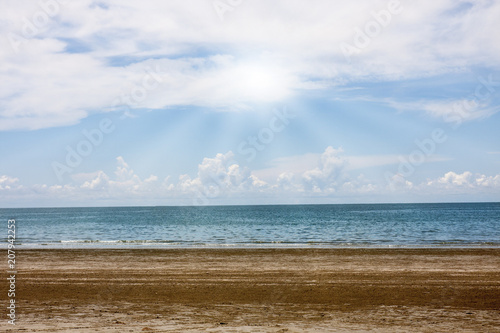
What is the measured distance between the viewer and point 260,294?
42.9 ft

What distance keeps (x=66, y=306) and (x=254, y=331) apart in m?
5.85

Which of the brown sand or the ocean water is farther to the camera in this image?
the ocean water

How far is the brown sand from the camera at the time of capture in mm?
9797

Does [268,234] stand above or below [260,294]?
below

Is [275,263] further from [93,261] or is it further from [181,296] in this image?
[93,261]

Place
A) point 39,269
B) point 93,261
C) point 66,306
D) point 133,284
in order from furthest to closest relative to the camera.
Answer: point 93,261, point 39,269, point 133,284, point 66,306

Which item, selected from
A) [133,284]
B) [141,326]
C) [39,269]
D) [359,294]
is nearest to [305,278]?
[359,294]

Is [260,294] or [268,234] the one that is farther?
[268,234]

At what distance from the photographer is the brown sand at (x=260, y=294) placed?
9.80 metres

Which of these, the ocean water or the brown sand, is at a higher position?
the brown sand

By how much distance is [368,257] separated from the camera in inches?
891

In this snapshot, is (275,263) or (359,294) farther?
(275,263)

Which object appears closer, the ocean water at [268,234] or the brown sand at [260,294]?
the brown sand at [260,294]

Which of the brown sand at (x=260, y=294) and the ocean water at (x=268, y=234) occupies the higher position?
the brown sand at (x=260, y=294)
